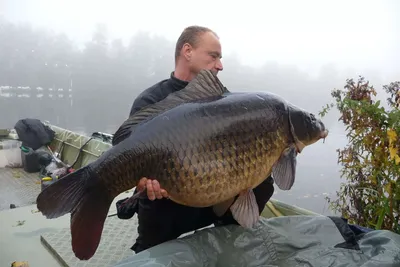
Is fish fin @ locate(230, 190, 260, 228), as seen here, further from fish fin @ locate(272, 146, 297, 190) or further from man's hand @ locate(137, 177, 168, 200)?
man's hand @ locate(137, 177, 168, 200)

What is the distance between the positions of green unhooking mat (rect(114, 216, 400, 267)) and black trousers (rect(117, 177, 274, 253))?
22cm

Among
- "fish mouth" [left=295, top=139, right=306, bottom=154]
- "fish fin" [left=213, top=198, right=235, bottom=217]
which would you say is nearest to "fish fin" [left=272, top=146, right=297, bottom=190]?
"fish mouth" [left=295, top=139, right=306, bottom=154]

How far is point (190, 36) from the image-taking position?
2395mm

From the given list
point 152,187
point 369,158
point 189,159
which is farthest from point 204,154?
point 369,158

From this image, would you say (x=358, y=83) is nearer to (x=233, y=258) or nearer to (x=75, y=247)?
(x=233, y=258)

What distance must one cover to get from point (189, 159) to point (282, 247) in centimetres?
92

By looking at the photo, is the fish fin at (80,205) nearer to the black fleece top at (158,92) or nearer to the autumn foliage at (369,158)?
the black fleece top at (158,92)

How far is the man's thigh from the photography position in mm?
2262

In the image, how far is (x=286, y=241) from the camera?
7.18 feet

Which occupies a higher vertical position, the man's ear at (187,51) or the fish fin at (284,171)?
the man's ear at (187,51)

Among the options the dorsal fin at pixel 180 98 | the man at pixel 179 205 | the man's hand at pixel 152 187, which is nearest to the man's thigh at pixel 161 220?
the man at pixel 179 205

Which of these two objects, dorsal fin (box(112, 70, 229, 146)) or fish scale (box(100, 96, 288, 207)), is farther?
dorsal fin (box(112, 70, 229, 146))

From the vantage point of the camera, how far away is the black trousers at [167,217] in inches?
89.4

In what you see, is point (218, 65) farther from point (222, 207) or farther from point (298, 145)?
point (222, 207)
